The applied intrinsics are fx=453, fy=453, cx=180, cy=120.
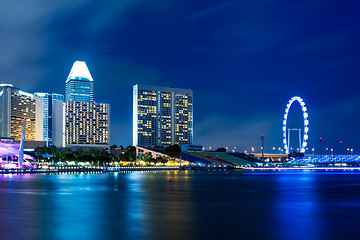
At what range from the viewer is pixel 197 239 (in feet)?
71.8

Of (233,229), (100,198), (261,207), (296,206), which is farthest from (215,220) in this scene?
(100,198)

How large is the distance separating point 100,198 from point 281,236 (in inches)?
1018

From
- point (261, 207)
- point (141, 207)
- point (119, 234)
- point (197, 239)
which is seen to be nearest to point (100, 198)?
point (141, 207)

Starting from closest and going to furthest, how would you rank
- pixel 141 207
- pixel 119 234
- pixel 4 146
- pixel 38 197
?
pixel 119 234, pixel 141 207, pixel 38 197, pixel 4 146

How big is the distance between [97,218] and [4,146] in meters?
139

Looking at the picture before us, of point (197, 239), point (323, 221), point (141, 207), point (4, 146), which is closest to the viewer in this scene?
point (197, 239)

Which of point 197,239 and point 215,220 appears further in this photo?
point 215,220

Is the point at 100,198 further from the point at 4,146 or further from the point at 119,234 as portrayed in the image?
the point at 4,146

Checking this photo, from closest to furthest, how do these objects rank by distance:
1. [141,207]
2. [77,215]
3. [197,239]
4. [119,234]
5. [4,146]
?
[197,239] → [119,234] → [77,215] → [141,207] → [4,146]

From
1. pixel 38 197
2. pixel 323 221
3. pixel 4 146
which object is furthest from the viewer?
pixel 4 146

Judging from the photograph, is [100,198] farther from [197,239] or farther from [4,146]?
[4,146]

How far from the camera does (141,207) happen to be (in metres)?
37.1

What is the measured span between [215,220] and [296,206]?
39.8 ft

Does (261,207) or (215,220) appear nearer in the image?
(215,220)
